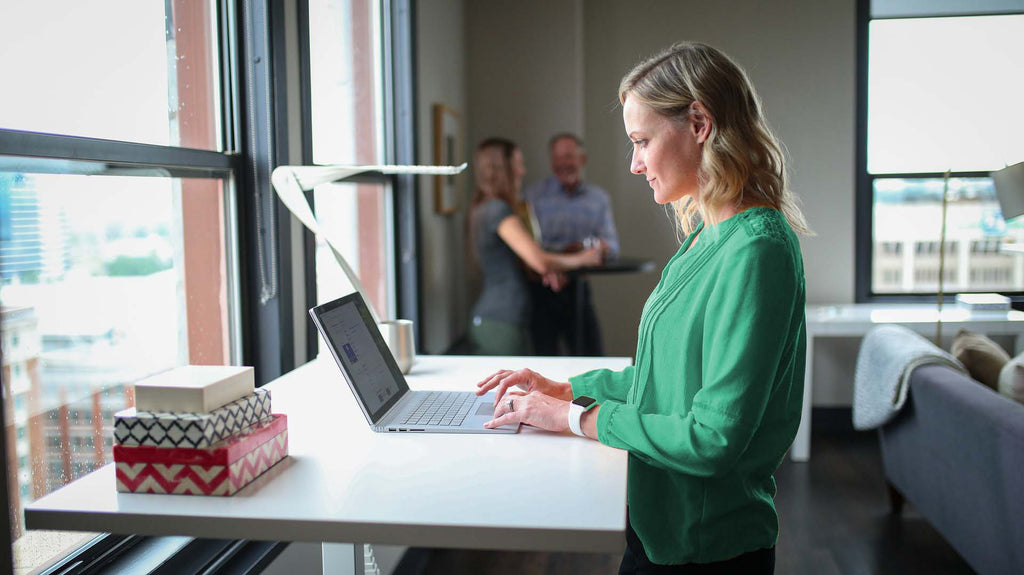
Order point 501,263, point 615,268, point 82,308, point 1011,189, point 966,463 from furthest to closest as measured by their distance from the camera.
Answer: point 615,268 → point 501,263 → point 1011,189 → point 966,463 → point 82,308

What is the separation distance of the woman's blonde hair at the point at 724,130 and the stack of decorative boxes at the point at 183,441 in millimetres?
762

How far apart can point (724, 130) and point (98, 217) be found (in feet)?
3.64

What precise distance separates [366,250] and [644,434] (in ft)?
Answer: 6.94

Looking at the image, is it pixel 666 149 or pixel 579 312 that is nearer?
pixel 666 149

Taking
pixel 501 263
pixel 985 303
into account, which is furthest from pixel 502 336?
pixel 985 303

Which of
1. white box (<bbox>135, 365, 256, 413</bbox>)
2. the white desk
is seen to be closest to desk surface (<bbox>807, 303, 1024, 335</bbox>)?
the white desk

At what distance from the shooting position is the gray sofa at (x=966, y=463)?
213cm

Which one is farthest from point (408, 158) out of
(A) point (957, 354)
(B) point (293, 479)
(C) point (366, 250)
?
(B) point (293, 479)

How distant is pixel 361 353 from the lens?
1577 mm

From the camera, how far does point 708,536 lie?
1229mm

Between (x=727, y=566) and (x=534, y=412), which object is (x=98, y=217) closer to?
(x=534, y=412)

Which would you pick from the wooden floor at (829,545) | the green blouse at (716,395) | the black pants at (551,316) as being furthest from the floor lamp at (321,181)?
the black pants at (551,316)

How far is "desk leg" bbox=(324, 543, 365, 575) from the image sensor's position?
5.35 feet

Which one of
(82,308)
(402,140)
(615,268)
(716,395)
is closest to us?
(716,395)
